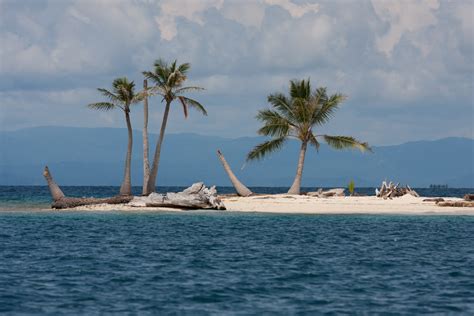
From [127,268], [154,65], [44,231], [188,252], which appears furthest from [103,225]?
[154,65]

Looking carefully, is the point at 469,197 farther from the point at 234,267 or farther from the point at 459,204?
the point at 234,267

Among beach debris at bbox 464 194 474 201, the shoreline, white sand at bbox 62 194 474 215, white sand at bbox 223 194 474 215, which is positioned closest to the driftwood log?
the shoreline

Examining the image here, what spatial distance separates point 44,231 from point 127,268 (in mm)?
16198

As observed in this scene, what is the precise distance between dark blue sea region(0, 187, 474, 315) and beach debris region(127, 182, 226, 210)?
30.6 ft

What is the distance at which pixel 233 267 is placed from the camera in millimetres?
30094

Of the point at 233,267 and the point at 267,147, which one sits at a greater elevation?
the point at 267,147

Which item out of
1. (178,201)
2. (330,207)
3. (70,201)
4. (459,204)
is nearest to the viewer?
(178,201)

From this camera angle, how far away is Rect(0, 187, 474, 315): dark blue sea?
22812 mm

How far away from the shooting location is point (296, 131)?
7525 cm

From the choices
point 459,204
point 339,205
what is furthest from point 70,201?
point 459,204

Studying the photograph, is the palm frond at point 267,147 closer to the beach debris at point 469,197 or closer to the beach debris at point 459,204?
the beach debris at point 469,197

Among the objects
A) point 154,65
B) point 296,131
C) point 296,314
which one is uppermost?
point 154,65

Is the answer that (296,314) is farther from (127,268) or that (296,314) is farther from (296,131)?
(296,131)

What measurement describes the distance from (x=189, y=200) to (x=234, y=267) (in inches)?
1204
